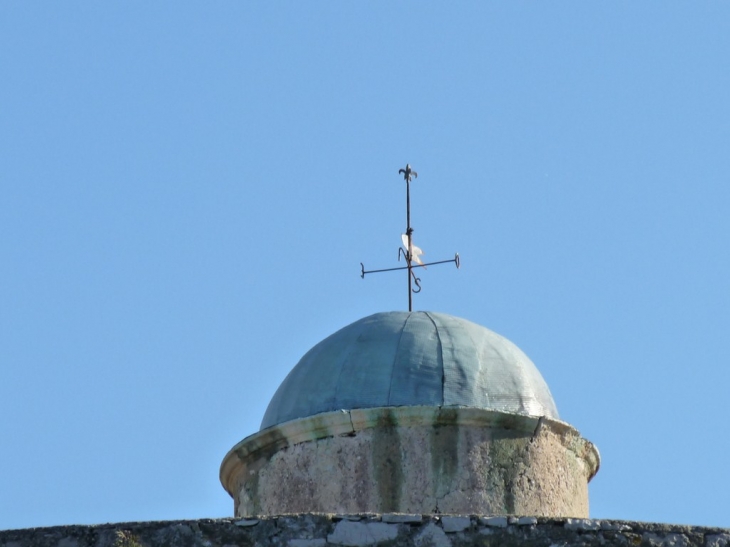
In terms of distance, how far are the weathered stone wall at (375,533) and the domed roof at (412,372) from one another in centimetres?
222

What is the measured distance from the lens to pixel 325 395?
9.62 metres

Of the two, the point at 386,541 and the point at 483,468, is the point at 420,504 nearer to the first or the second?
the point at 483,468

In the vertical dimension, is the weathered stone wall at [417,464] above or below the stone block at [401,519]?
above

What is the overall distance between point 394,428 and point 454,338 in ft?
2.77

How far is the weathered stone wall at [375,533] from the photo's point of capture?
23.4ft

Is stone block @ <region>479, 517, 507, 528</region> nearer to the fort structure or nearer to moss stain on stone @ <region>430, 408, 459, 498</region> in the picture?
Answer: the fort structure

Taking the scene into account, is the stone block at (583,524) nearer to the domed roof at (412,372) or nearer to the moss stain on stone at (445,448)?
the moss stain on stone at (445,448)

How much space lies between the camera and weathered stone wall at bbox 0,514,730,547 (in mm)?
7121

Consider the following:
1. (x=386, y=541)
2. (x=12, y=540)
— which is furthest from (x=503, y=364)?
(x=12, y=540)

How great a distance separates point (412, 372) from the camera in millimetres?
9539

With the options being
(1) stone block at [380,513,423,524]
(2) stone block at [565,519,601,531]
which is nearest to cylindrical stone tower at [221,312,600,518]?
(1) stone block at [380,513,423,524]

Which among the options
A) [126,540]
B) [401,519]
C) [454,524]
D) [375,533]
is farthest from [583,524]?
[126,540]

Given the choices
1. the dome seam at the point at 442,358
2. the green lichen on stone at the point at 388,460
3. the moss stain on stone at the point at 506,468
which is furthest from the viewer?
the dome seam at the point at 442,358

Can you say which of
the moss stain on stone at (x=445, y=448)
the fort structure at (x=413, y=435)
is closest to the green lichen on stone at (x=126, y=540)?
the fort structure at (x=413, y=435)
